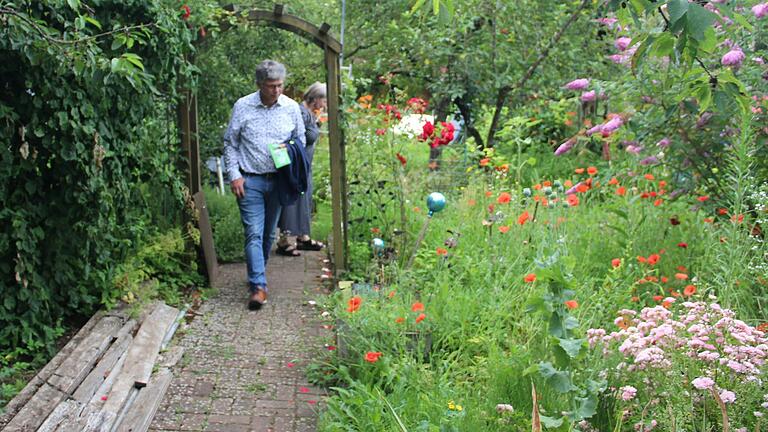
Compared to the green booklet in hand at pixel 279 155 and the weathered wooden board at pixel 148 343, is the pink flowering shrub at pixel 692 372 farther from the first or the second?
the green booklet in hand at pixel 279 155

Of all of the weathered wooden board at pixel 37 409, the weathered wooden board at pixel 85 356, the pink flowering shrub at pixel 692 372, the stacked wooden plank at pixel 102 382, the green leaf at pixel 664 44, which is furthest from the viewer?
the weathered wooden board at pixel 85 356

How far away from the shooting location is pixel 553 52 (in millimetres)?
10070

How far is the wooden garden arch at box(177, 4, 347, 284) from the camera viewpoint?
21.6 feet

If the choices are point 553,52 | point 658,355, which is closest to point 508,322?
point 658,355

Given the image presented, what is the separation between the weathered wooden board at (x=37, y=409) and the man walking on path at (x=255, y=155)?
227 centimetres

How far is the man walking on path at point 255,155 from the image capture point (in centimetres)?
625

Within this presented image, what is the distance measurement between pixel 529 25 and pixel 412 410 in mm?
7200

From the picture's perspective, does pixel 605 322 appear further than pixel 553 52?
No

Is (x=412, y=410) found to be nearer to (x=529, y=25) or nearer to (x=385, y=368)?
(x=385, y=368)

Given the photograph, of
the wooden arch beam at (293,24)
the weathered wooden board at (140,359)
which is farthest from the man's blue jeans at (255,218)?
the wooden arch beam at (293,24)

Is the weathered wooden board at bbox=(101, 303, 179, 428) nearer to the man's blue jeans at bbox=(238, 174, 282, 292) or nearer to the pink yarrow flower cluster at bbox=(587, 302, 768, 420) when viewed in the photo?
the man's blue jeans at bbox=(238, 174, 282, 292)

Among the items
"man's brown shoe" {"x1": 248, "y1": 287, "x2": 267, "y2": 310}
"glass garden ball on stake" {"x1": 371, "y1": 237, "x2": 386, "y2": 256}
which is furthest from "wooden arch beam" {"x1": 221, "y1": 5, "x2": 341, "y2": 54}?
"man's brown shoe" {"x1": 248, "y1": 287, "x2": 267, "y2": 310}

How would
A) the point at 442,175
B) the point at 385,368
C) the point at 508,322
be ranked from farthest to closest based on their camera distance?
the point at 442,175
the point at 508,322
the point at 385,368

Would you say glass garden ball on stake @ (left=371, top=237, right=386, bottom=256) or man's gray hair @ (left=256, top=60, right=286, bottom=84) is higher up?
man's gray hair @ (left=256, top=60, right=286, bottom=84)
